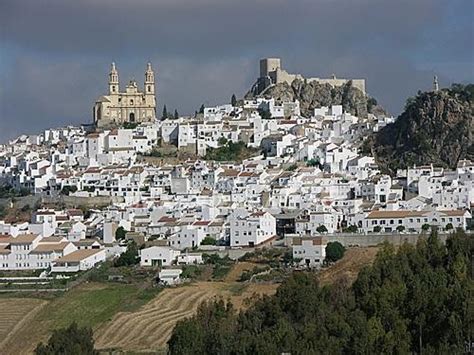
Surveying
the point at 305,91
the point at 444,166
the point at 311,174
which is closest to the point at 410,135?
the point at 444,166

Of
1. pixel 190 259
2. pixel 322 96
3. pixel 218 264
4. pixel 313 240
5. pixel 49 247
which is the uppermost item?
pixel 322 96

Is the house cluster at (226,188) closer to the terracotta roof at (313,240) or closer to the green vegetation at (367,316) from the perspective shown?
the terracotta roof at (313,240)

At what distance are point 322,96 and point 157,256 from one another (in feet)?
77.1

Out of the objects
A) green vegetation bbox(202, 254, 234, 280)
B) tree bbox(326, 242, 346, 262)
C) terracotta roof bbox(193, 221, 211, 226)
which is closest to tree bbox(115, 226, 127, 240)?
terracotta roof bbox(193, 221, 211, 226)

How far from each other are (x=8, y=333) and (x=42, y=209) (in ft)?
37.4

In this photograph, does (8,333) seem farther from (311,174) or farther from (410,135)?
(410,135)

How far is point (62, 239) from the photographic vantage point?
32.7 m

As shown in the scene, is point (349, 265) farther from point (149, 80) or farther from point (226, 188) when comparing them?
point (149, 80)

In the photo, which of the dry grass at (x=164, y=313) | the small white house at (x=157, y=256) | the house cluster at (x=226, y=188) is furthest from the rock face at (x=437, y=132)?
the dry grass at (x=164, y=313)

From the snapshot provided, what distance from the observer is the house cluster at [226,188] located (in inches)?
1225

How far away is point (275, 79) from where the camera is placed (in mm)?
53062

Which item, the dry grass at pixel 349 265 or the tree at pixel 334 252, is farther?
the tree at pixel 334 252

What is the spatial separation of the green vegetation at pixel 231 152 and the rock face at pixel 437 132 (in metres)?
5.96

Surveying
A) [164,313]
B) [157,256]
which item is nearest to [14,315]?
[164,313]
